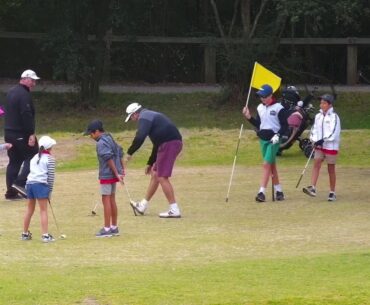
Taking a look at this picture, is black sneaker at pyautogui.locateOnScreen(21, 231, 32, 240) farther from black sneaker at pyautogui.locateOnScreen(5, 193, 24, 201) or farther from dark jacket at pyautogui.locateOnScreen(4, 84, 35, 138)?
dark jacket at pyautogui.locateOnScreen(4, 84, 35, 138)

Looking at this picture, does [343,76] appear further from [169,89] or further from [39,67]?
[39,67]

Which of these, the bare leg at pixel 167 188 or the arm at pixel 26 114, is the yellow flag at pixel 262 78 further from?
the arm at pixel 26 114

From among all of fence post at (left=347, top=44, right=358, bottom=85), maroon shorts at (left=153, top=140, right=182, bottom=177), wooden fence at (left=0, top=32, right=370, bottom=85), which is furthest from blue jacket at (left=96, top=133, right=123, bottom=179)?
fence post at (left=347, top=44, right=358, bottom=85)

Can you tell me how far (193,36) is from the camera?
3142 centimetres

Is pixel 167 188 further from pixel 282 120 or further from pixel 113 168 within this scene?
pixel 282 120

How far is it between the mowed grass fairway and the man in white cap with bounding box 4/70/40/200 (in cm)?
41

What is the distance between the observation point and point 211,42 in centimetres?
2819

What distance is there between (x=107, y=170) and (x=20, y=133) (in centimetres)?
373

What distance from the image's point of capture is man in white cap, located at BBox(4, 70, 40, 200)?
14867 mm

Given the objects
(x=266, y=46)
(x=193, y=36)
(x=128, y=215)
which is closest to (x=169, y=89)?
(x=193, y=36)

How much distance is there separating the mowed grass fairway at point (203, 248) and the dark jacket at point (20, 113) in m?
1.18

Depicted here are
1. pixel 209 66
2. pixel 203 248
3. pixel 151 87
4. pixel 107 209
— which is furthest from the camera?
pixel 151 87

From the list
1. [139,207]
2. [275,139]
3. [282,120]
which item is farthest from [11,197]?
[282,120]

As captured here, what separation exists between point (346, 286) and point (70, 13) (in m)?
19.8
